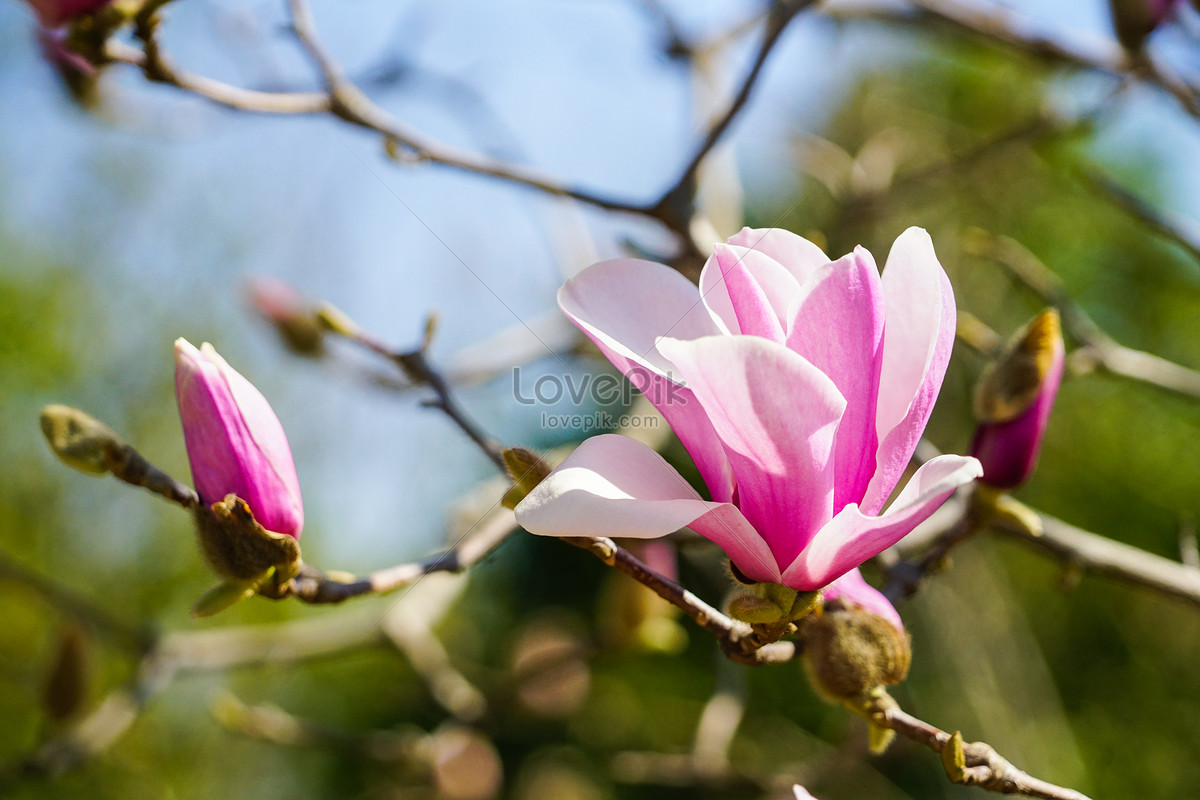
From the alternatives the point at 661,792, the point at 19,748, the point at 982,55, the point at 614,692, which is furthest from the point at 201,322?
the point at 982,55

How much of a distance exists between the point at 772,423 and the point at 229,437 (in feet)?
0.93

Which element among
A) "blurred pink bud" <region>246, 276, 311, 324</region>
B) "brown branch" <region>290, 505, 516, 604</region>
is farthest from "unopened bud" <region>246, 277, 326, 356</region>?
"brown branch" <region>290, 505, 516, 604</region>

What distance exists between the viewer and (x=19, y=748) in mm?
3740

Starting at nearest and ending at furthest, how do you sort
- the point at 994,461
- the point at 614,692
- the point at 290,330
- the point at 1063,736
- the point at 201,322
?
1. the point at 994,461
2. the point at 290,330
3. the point at 1063,736
4. the point at 614,692
5. the point at 201,322

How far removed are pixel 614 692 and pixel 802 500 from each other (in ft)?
11.8

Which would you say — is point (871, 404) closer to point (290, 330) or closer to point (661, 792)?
point (290, 330)

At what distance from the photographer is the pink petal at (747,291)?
0.38m

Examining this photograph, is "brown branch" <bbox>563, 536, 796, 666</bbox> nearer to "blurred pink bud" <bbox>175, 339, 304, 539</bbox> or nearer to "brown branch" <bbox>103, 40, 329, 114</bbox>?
"blurred pink bud" <bbox>175, 339, 304, 539</bbox>

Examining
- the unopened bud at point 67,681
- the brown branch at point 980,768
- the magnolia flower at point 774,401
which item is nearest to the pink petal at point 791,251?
the magnolia flower at point 774,401

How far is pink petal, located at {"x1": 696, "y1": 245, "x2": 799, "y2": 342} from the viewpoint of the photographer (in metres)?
0.38

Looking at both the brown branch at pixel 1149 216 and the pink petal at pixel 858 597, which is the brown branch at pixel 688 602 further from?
the brown branch at pixel 1149 216

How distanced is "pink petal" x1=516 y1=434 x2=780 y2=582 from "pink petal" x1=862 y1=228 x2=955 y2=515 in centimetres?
7

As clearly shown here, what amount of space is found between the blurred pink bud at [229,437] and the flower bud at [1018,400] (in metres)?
0.47

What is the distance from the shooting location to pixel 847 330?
370mm
